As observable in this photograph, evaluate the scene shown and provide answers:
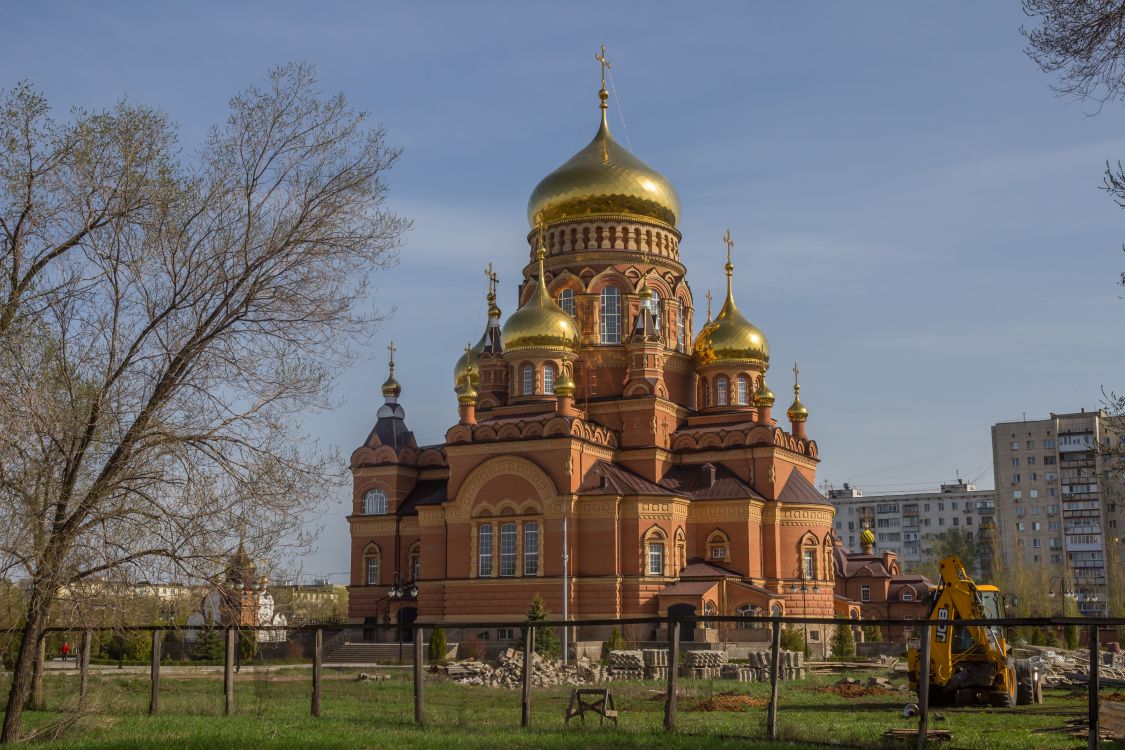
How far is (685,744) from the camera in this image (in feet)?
35.6

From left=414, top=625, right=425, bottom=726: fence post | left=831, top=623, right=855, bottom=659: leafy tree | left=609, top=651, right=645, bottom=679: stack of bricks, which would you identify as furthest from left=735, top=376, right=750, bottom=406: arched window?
left=414, top=625, right=425, bottom=726: fence post

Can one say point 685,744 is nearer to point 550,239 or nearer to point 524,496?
point 524,496

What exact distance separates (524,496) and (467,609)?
12.0ft

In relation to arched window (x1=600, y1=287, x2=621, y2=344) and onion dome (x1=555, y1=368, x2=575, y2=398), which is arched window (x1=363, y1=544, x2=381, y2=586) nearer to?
onion dome (x1=555, y1=368, x2=575, y2=398)

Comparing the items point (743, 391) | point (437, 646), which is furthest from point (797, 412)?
point (437, 646)

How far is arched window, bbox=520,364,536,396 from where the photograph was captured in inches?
1444

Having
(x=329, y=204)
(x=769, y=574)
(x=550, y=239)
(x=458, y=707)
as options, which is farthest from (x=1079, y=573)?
(x=329, y=204)

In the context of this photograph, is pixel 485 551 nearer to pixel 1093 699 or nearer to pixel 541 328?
pixel 541 328

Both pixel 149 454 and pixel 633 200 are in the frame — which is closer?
pixel 149 454

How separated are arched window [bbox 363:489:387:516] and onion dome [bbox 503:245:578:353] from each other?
6.69 meters

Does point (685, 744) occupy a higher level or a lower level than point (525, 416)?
lower

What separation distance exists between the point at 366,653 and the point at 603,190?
54.2 feet

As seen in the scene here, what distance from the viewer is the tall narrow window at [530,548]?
33688mm

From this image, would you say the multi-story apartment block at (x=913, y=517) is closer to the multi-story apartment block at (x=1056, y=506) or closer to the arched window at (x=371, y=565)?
the multi-story apartment block at (x=1056, y=506)
